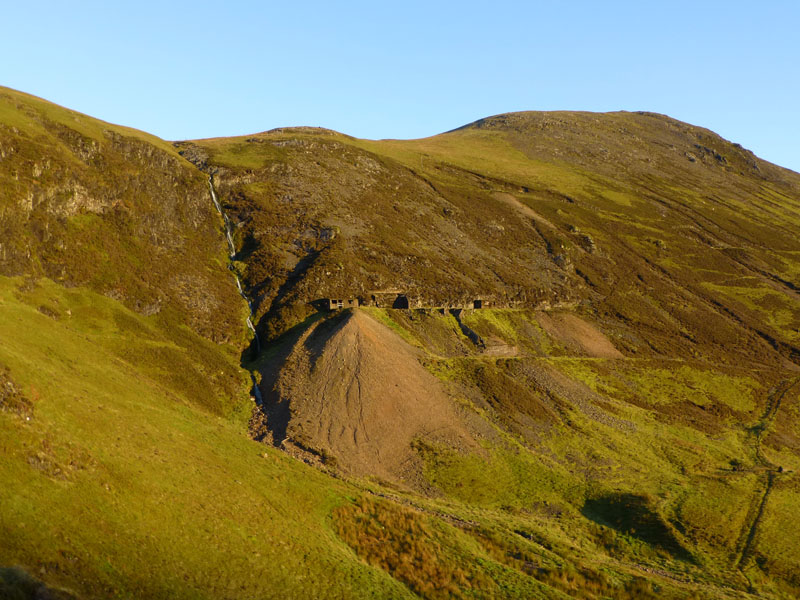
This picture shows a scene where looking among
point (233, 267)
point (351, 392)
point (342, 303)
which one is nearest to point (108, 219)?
point (233, 267)

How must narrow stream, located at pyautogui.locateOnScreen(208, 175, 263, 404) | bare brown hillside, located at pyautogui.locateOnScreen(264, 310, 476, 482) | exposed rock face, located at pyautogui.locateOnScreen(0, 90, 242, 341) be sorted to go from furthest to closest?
narrow stream, located at pyautogui.locateOnScreen(208, 175, 263, 404) < exposed rock face, located at pyautogui.locateOnScreen(0, 90, 242, 341) < bare brown hillside, located at pyautogui.locateOnScreen(264, 310, 476, 482)

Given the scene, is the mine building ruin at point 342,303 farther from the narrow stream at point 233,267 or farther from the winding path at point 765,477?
the winding path at point 765,477

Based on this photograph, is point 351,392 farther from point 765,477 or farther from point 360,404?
point 765,477

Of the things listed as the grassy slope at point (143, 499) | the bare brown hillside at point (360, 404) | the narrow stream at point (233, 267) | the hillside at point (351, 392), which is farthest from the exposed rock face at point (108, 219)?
the grassy slope at point (143, 499)

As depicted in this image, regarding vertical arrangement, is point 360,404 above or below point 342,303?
below

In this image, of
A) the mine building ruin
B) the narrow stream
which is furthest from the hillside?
the mine building ruin

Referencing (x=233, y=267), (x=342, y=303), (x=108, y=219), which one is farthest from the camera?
(x=233, y=267)

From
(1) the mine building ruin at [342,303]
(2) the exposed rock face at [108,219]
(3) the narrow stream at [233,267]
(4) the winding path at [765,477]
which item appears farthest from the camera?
(1) the mine building ruin at [342,303]

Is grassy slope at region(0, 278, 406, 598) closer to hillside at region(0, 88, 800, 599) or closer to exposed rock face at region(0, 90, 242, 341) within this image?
hillside at region(0, 88, 800, 599)

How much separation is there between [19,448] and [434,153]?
158058mm

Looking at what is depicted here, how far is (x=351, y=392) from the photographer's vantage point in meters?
61.2

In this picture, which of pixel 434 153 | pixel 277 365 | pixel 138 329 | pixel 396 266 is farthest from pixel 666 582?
pixel 434 153

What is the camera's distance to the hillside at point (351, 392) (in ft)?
105

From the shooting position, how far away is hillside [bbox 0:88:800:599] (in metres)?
32.0
